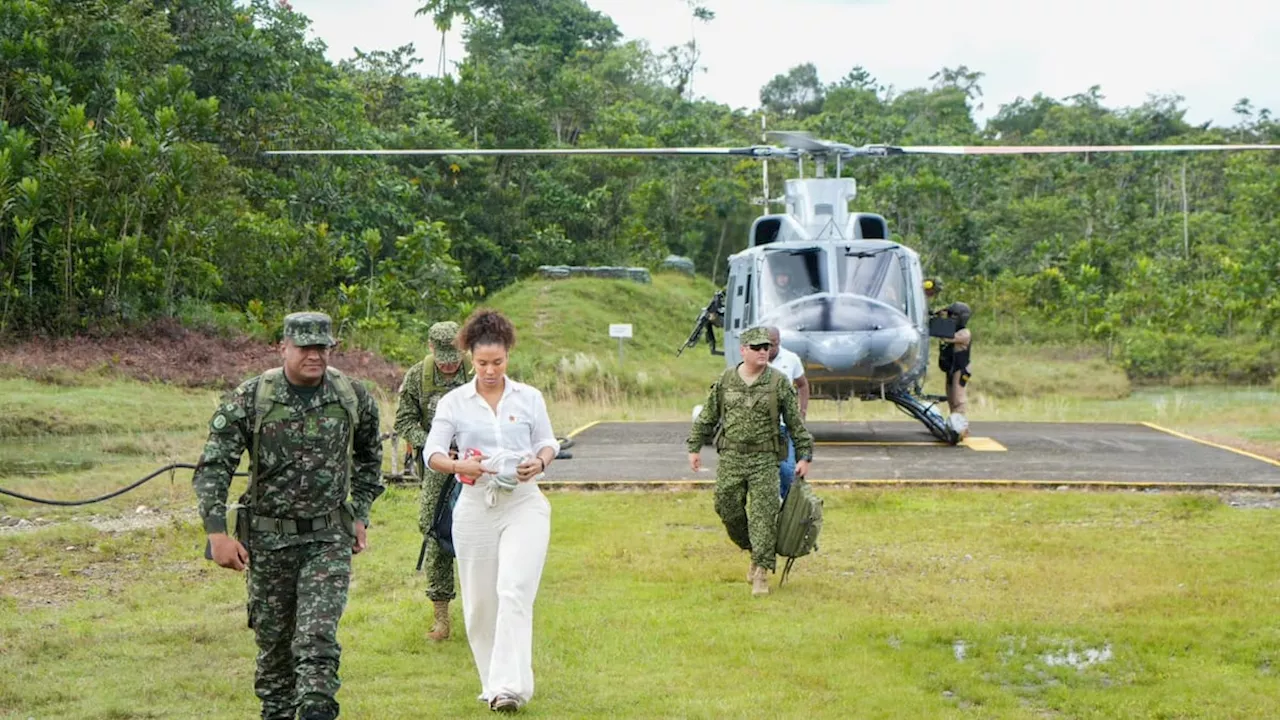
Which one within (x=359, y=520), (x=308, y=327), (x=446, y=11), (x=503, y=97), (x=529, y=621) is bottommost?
(x=529, y=621)

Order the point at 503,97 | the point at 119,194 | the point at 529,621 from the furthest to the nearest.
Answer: the point at 503,97 → the point at 119,194 → the point at 529,621

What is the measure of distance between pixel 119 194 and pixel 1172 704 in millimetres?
23453

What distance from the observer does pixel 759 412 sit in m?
9.80

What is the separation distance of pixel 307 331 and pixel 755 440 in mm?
4305

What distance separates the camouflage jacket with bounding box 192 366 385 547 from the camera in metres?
6.10

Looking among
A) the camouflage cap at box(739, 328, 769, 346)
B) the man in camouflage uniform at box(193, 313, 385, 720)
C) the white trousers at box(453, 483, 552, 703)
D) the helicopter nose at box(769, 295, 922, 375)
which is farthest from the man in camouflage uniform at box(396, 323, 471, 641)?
the helicopter nose at box(769, 295, 922, 375)

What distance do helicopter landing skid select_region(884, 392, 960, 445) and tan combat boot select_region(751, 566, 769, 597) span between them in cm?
1035

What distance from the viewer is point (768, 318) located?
1906 cm

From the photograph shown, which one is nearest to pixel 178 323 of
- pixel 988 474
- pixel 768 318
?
pixel 768 318

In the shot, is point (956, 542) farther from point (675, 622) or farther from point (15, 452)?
point (15, 452)

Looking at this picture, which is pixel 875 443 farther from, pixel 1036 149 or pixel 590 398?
pixel 590 398

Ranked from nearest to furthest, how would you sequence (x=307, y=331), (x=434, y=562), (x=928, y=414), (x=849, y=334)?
(x=307, y=331)
(x=434, y=562)
(x=849, y=334)
(x=928, y=414)

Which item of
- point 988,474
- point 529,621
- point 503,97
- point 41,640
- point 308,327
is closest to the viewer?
point 308,327

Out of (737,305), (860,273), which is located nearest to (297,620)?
(860,273)
